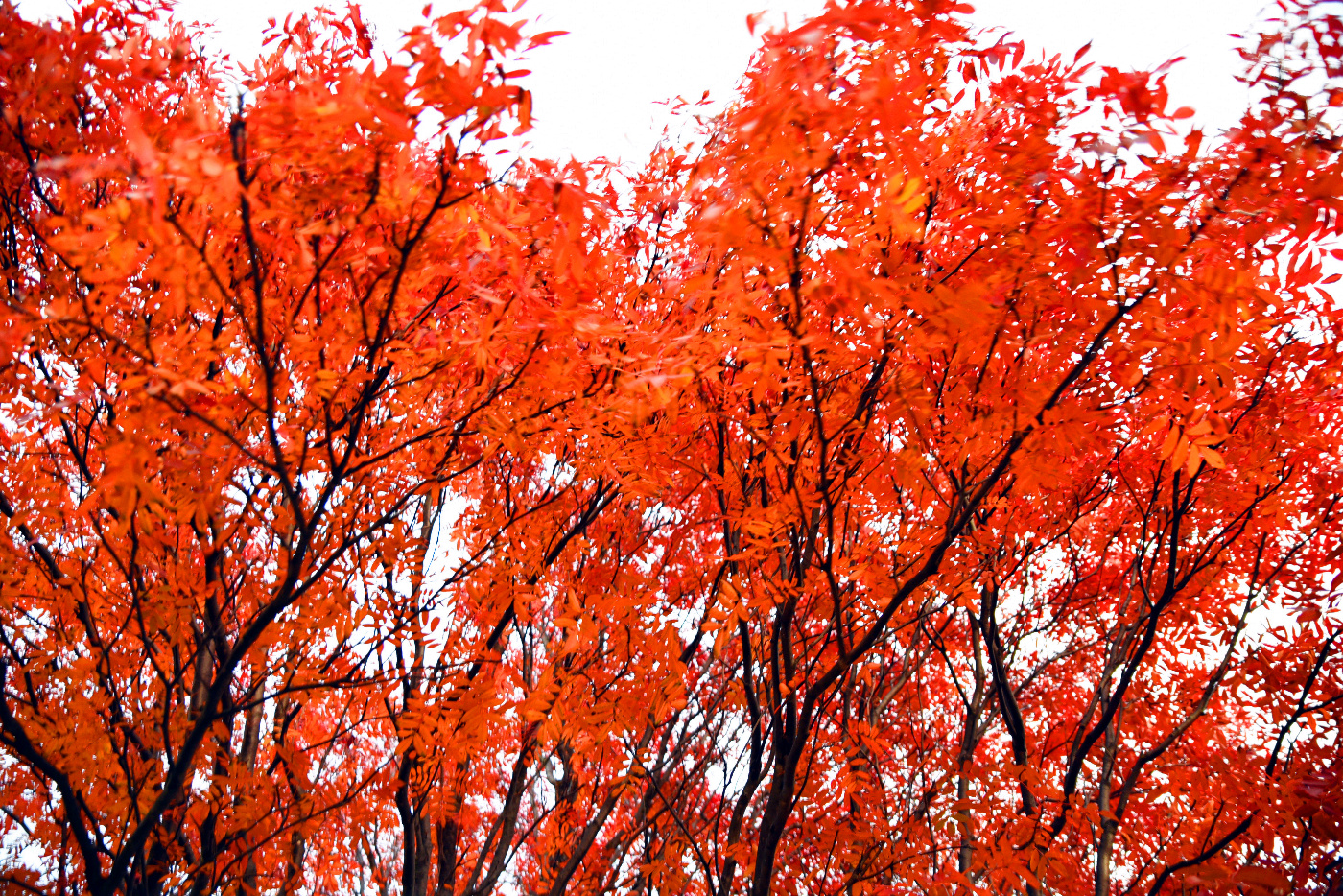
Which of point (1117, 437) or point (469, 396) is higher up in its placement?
point (1117, 437)

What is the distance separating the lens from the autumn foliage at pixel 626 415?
88.4 inches

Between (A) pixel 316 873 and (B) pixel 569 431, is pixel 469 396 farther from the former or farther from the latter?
(A) pixel 316 873

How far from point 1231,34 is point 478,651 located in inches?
201

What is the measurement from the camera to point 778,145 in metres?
2.18

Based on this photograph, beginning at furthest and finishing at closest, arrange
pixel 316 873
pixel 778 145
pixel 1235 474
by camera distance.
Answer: pixel 316 873, pixel 1235 474, pixel 778 145

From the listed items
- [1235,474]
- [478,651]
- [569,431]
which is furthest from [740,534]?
[1235,474]

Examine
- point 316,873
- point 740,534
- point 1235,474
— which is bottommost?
point 316,873

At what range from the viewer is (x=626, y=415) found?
10.3 ft

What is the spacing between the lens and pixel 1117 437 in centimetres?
445

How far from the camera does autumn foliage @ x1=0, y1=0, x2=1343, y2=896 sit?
7.37 ft

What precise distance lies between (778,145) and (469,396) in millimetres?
1973

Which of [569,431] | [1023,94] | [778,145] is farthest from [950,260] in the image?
[569,431]

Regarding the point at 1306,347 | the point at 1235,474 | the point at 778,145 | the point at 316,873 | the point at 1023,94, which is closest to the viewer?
the point at 778,145

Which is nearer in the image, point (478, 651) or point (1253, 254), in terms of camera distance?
point (1253, 254)
